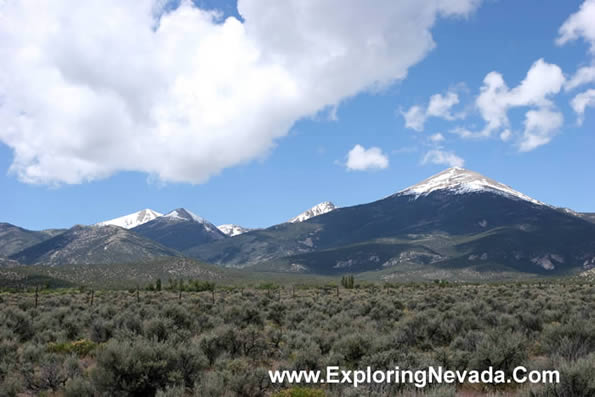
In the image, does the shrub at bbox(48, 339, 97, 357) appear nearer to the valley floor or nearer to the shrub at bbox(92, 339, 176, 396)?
the valley floor

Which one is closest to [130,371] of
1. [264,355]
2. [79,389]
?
[79,389]

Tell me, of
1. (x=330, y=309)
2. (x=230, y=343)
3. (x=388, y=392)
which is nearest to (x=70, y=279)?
(x=330, y=309)

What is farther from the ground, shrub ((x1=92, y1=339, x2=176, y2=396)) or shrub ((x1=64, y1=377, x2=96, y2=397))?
shrub ((x1=92, y1=339, x2=176, y2=396))

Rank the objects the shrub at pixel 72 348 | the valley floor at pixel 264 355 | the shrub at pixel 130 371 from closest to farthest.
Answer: the valley floor at pixel 264 355 < the shrub at pixel 130 371 < the shrub at pixel 72 348

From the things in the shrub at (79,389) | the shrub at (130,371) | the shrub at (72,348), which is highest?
the shrub at (130,371)

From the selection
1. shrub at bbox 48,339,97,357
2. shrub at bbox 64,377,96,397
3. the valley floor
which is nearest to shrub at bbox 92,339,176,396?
the valley floor

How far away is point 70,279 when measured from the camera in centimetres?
12506

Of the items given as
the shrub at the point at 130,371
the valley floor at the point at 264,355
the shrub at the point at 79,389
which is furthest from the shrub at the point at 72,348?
the shrub at the point at 130,371

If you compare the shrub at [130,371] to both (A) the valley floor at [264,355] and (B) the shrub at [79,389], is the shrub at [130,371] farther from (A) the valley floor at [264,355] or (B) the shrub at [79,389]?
(B) the shrub at [79,389]

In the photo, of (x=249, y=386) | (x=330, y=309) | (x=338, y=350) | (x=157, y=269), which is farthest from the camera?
(x=157, y=269)

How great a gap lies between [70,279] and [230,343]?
12825cm

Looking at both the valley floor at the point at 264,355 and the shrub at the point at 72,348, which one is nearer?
the valley floor at the point at 264,355

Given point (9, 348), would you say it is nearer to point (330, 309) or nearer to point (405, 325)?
point (405, 325)

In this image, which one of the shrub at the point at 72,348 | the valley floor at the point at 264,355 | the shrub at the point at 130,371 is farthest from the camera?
the shrub at the point at 72,348
